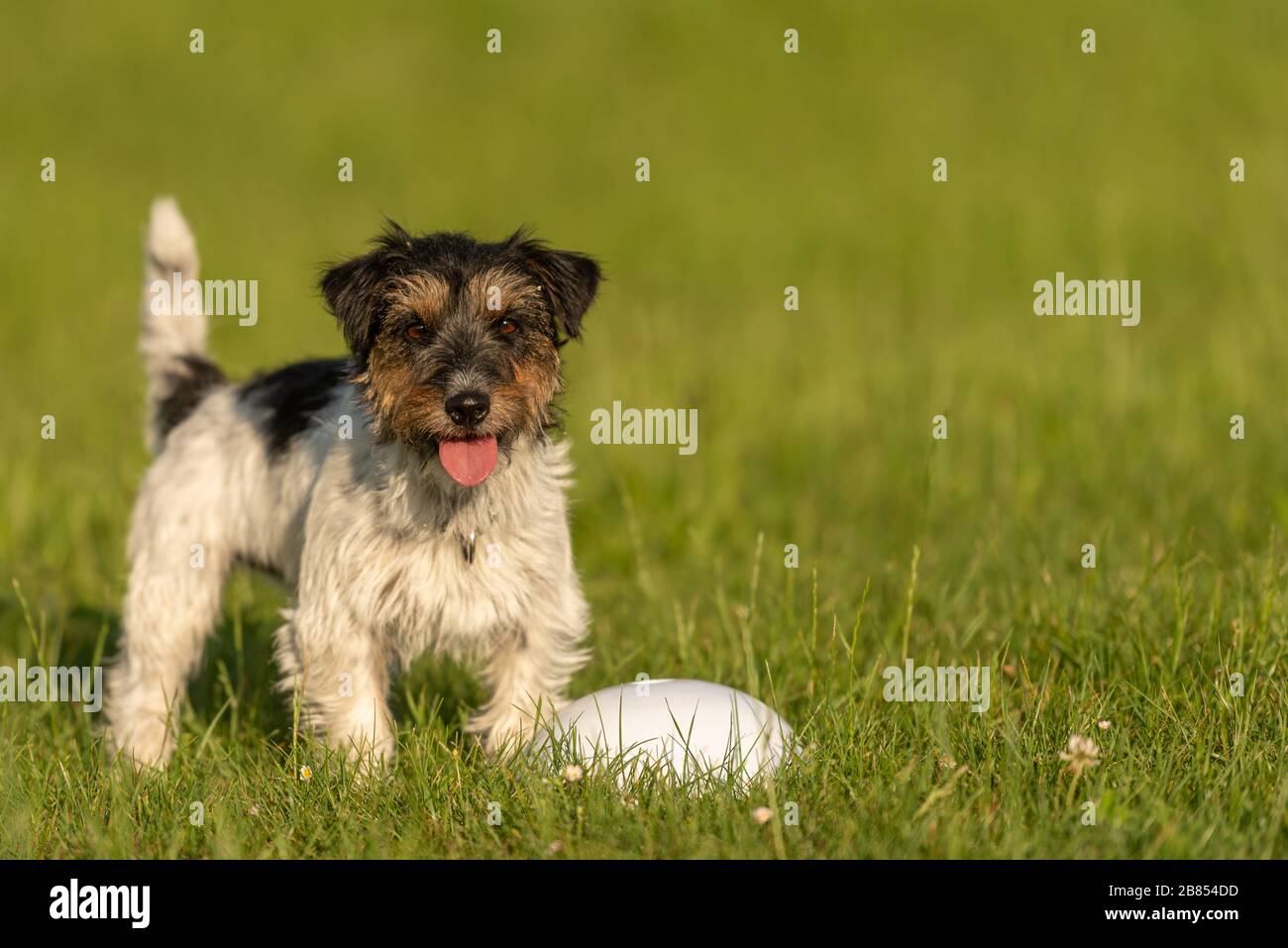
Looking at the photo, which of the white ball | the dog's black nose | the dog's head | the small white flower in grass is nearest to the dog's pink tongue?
the dog's head

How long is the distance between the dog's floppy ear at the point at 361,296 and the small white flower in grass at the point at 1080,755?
108 inches

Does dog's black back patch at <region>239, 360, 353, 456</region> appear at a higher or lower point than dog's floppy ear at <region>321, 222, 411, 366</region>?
lower

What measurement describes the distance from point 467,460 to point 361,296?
2.39ft

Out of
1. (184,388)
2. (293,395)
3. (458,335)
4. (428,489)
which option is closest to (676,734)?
(428,489)

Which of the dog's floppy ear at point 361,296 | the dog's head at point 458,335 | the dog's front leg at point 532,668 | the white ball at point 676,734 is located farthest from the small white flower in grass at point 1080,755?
the dog's floppy ear at point 361,296

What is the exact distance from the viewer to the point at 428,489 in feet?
18.5

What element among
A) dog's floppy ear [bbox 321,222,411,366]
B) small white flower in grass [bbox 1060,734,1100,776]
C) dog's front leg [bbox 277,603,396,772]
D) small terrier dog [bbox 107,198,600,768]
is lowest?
small white flower in grass [bbox 1060,734,1100,776]

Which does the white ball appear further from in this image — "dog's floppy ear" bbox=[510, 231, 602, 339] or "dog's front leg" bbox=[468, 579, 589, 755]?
"dog's floppy ear" bbox=[510, 231, 602, 339]

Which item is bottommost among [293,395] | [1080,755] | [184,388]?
[1080,755]

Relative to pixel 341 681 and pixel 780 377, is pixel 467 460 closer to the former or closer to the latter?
pixel 341 681

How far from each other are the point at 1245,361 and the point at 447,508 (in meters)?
7.61

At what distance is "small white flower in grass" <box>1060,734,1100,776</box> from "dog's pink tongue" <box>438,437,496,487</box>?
2123 mm

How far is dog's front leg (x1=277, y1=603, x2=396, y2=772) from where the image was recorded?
568cm
